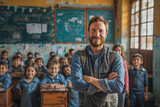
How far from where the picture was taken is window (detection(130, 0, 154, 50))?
3.93 meters

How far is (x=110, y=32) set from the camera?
5.82 meters

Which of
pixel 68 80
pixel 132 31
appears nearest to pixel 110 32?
pixel 132 31

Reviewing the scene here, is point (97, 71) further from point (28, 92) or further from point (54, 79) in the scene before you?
point (28, 92)

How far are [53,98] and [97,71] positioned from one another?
4.81ft

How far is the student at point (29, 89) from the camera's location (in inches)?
103

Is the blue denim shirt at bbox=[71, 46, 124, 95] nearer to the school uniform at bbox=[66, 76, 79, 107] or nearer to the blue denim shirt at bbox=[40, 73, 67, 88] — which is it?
the blue denim shirt at bbox=[40, 73, 67, 88]

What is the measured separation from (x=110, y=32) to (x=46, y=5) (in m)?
2.37

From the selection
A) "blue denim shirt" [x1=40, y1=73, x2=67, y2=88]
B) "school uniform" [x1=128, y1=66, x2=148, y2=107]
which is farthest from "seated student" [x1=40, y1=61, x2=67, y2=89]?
"school uniform" [x1=128, y1=66, x2=148, y2=107]

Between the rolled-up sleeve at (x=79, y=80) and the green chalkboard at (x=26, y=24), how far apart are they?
14.7 feet

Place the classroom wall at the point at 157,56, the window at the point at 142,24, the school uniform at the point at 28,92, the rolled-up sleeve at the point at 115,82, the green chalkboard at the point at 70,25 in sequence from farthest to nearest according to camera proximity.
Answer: the green chalkboard at the point at 70,25 < the window at the point at 142,24 < the classroom wall at the point at 157,56 < the school uniform at the point at 28,92 < the rolled-up sleeve at the point at 115,82

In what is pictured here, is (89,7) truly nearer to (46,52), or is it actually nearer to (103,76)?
(46,52)

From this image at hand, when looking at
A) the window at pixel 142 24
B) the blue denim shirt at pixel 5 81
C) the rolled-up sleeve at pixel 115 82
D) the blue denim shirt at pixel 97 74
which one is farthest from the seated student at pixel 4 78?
the window at pixel 142 24

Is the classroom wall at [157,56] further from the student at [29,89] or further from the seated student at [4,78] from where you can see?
the seated student at [4,78]

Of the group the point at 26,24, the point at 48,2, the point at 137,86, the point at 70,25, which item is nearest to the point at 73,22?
the point at 70,25
